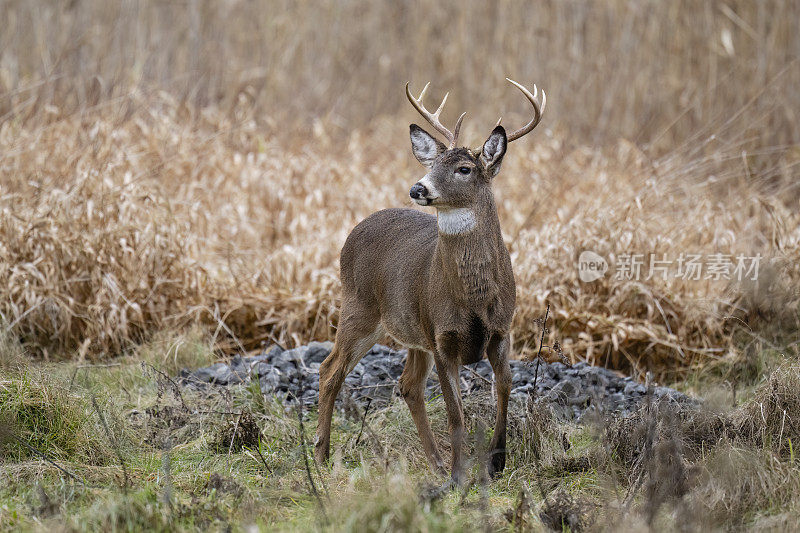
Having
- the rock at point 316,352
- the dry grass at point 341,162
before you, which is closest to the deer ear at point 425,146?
the rock at point 316,352

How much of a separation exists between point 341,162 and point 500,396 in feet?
17.9

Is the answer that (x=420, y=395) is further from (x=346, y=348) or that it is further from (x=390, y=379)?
(x=390, y=379)

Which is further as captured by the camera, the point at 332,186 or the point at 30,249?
the point at 332,186

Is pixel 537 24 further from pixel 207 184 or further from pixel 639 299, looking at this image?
pixel 639 299

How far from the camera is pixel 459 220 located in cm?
422

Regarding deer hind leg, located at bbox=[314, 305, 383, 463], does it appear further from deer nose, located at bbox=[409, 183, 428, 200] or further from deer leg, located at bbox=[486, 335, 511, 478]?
deer nose, located at bbox=[409, 183, 428, 200]

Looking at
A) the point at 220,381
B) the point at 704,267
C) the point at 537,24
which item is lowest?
the point at 220,381

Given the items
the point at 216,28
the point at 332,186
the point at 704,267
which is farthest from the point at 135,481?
the point at 216,28

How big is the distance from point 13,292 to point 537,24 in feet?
22.2

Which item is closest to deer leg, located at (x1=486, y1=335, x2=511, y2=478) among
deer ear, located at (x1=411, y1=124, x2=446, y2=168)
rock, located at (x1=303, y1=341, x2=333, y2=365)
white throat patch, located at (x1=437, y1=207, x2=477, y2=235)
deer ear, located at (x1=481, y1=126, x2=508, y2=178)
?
white throat patch, located at (x1=437, y1=207, x2=477, y2=235)

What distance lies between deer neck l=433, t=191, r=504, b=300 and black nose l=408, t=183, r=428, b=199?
0.73ft

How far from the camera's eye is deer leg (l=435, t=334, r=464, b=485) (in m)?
4.19

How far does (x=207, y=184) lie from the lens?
327 inches

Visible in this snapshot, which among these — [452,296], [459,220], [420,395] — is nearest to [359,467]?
[420,395]
